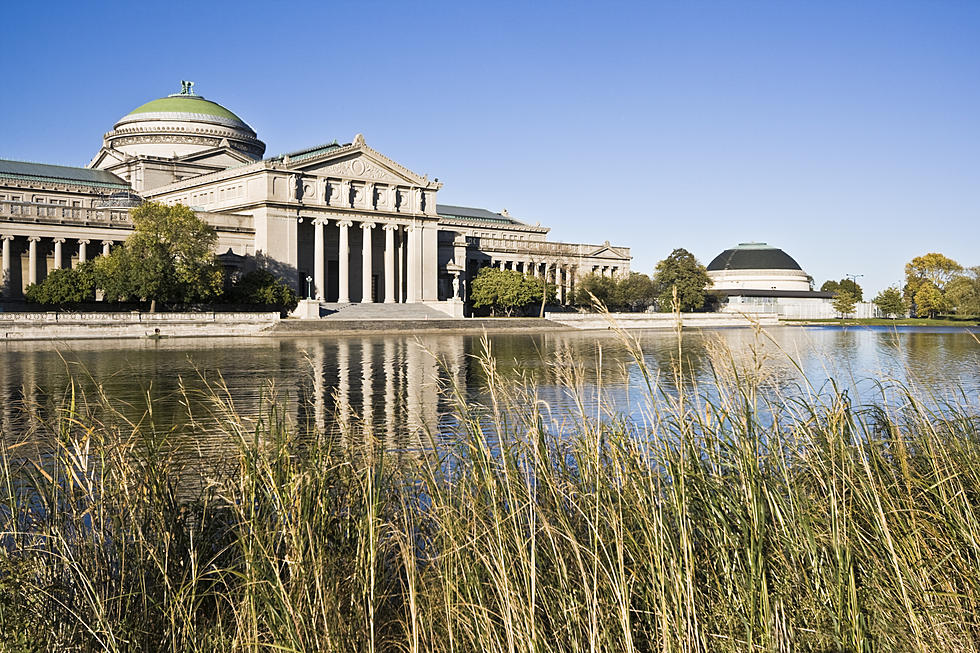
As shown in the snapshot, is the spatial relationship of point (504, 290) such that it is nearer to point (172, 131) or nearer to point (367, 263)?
point (367, 263)

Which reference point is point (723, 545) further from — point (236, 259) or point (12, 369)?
point (236, 259)

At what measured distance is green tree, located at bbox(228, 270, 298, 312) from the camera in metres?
59.2

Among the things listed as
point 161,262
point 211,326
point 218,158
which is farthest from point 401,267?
point 211,326

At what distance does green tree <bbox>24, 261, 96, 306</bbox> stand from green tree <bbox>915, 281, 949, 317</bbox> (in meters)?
89.9

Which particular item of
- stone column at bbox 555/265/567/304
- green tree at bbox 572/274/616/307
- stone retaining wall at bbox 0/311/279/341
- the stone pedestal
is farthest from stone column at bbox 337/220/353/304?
stone column at bbox 555/265/567/304

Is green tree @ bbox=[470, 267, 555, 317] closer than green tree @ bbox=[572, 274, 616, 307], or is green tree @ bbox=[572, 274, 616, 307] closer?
green tree @ bbox=[470, 267, 555, 317]

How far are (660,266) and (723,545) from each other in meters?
89.1

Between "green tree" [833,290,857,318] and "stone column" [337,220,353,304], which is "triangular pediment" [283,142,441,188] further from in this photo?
"green tree" [833,290,857,318]

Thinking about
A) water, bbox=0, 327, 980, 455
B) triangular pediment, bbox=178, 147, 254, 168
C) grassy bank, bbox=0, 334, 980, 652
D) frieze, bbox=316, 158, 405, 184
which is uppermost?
triangular pediment, bbox=178, 147, 254, 168

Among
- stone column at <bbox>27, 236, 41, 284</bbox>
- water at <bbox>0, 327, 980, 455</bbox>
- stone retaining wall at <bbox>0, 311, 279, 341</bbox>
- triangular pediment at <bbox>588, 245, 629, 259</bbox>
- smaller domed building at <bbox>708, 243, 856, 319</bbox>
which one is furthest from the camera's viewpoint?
smaller domed building at <bbox>708, 243, 856, 319</bbox>

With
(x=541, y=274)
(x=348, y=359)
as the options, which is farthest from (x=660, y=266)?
(x=348, y=359)

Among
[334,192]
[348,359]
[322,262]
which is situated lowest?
[348,359]

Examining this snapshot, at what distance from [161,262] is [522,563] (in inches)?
2008

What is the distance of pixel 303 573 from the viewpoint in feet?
14.5
